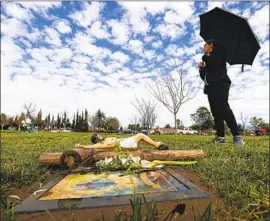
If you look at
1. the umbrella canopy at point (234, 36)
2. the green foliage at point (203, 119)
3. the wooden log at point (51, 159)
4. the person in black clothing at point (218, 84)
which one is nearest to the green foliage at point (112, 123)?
the green foliage at point (203, 119)

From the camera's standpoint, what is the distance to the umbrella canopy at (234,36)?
6523 millimetres

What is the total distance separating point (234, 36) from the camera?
6.74m

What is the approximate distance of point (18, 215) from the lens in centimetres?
206

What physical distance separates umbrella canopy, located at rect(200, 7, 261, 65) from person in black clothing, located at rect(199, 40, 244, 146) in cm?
40

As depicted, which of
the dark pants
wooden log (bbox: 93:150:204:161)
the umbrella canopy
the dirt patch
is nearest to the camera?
the dirt patch

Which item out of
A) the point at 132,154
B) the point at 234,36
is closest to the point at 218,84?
the point at 234,36

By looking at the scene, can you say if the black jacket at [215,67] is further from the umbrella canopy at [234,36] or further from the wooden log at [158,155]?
the wooden log at [158,155]

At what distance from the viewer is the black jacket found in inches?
249

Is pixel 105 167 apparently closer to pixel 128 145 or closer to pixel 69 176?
pixel 69 176

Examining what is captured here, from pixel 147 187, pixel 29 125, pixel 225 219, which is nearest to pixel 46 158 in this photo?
pixel 147 187

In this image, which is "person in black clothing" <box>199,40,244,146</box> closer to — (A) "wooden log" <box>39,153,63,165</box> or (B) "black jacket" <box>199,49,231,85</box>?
(B) "black jacket" <box>199,49,231,85</box>

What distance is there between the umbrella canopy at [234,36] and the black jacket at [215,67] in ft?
1.08

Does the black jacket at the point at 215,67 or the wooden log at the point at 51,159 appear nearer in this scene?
the wooden log at the point at 51,159

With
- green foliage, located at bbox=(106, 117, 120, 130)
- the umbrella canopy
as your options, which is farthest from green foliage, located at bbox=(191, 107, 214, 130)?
the umbrella canopy
